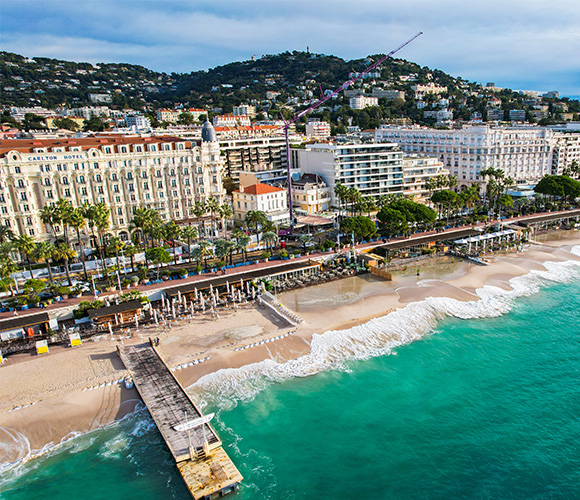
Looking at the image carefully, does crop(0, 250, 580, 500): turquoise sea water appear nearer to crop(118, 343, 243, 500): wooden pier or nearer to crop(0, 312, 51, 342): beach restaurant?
crop(118, 343, 243, 500): wooden pier

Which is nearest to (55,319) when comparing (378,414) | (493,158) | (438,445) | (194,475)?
(194,475)

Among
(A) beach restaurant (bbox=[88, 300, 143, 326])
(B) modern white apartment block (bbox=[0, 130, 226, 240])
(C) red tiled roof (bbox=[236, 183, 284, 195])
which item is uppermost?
(B) modern white apartment block (bbox=[0, 130, 226, 240])

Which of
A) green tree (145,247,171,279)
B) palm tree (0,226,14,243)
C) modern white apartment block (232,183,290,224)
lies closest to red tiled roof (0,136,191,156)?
palm tree (0,226,14,243)

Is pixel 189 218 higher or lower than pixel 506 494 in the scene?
higher

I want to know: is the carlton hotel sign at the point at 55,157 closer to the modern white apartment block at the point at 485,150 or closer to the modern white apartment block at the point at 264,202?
the modern white apartment block at the point at 264,202

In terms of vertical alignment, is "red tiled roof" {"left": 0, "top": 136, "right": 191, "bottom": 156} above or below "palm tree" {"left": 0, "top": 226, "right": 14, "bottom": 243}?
above

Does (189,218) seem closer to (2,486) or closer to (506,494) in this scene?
(2,486)

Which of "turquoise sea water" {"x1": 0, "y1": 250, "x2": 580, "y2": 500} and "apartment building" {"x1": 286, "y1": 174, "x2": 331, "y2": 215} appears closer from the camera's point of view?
"turquoise sea water" {"x1": 0, "y1": 250, "x2": 580, "y2": 500}

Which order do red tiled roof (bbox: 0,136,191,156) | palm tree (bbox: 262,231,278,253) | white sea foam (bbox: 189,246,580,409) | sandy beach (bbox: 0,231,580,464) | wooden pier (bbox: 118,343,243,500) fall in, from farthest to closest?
1. palm tree (bbox: 262,231,278,253)
2. red tiled roof (bbox: 0,136,191,156)
3. white sea foam (bbox: 189,246,580,409)
4. sandy beach (bbox: 0,231,580,464)
5. wooden pier (bbox: 118,343,243,500)
